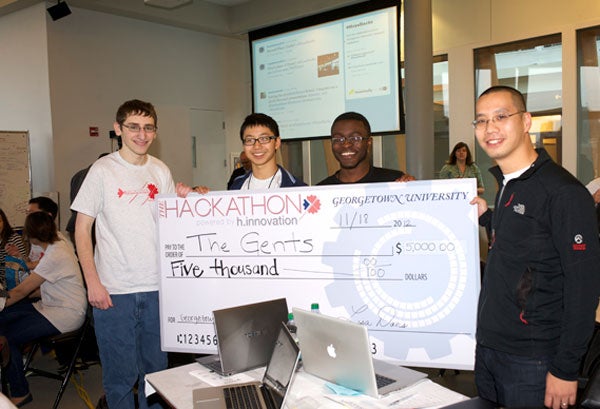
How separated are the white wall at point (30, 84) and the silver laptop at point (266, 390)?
6.16m

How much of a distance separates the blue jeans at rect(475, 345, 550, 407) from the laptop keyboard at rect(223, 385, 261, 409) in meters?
0.84

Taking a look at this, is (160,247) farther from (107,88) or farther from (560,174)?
(107,88)

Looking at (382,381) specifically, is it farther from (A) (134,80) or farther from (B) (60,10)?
(A) (134,80)

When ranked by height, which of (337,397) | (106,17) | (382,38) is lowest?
(337,397)

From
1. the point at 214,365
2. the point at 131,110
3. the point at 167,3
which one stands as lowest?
the point at 214,365

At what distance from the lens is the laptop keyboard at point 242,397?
1.80 m

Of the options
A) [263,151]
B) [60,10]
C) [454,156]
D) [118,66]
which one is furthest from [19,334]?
[454,156]

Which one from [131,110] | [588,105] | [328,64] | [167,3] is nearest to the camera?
[131,110]

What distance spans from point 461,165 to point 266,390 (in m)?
5.50

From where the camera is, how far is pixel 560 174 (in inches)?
68.7

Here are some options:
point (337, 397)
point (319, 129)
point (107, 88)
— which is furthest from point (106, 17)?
point (337, 397)

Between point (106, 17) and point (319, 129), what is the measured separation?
3.50 m

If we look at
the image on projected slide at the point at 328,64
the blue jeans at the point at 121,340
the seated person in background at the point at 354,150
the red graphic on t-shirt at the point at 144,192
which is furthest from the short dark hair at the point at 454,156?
the blue jeans at the point at 121,340

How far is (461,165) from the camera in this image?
6828 millimetres
